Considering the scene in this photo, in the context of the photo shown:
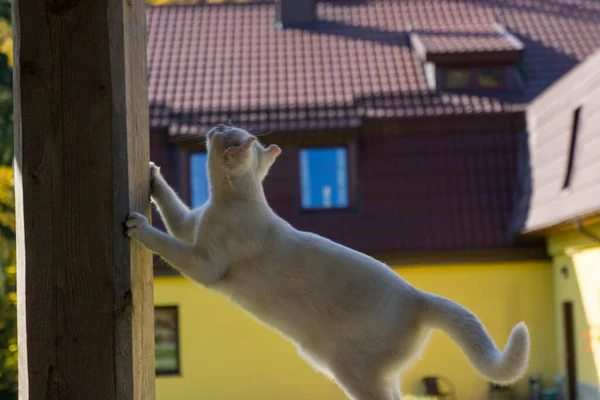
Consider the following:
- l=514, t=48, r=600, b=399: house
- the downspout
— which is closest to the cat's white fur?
l=514, t=48, r=600, b=399: house

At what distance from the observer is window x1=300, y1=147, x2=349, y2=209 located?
43.9ft

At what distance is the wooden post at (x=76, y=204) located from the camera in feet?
6.23

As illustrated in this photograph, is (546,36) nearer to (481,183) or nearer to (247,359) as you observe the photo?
(481,183)

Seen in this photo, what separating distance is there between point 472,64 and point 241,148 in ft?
40.4

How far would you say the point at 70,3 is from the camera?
197 cm

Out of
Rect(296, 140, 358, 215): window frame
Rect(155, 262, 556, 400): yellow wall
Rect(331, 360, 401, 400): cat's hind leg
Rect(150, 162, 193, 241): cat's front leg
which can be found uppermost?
Rect(296, 140, 358, 215): window frame

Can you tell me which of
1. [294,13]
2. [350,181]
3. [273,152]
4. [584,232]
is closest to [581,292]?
[584,232]

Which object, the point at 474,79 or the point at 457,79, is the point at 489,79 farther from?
the point at 457,79

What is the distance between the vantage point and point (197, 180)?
42.9 feet

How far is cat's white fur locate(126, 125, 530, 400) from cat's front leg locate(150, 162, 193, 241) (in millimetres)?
173

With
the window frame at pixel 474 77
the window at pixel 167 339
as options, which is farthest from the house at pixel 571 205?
the window at pixel 167 339

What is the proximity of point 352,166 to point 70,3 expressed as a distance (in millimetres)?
11383

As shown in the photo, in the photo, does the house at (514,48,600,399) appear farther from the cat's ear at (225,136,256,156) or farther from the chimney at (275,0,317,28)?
the cat's ear at (225,136,256,156)

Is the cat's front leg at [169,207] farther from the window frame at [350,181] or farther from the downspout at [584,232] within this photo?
the window frame at [350,181]
